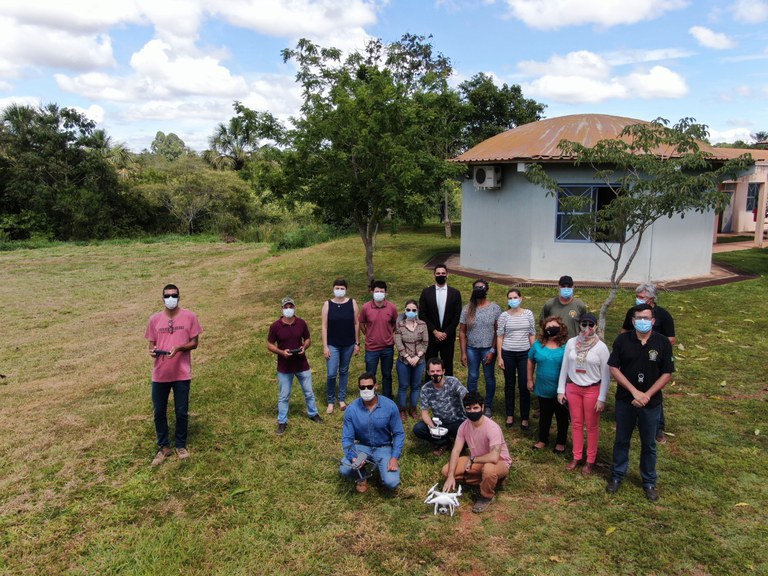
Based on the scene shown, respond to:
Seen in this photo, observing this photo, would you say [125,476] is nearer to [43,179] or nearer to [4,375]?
[4,375]

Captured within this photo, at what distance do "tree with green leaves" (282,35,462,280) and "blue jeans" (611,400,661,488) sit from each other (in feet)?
22.4

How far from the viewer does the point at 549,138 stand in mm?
13844

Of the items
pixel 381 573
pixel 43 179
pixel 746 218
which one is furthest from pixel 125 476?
pixel 43 179

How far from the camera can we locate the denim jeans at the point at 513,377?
6098 millimetres

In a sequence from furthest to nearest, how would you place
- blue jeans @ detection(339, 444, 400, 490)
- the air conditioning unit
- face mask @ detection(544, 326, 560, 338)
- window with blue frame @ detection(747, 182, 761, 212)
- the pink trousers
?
window with blue frame @ detection(747, 182, 761, 212) → the air conditioning unit → face mask @ detection(544, 326, 560, 338) → the pink trousers → blue jeans @ detection(339, 444, 400, 490)

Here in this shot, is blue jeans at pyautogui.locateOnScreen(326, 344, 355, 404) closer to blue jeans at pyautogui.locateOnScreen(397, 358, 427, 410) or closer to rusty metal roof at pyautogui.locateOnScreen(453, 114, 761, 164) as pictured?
blue jeans at pyautogui.locateOnScreen(397, 358, 427, 410)

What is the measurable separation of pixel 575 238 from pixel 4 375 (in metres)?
11.8

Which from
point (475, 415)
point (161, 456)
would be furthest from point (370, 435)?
point (161, 456)

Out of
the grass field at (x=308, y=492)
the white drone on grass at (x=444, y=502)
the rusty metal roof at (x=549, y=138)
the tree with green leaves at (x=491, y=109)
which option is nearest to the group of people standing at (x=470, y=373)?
the white drone on grass at (x=444, y=502)

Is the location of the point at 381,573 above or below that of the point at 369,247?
below

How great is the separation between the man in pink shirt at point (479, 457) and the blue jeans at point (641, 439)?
0.95 m

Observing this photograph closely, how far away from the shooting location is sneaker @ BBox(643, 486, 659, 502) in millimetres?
4781

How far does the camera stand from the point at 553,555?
4.16 meters

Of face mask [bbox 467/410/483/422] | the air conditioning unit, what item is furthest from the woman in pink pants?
the air conditioning unit
